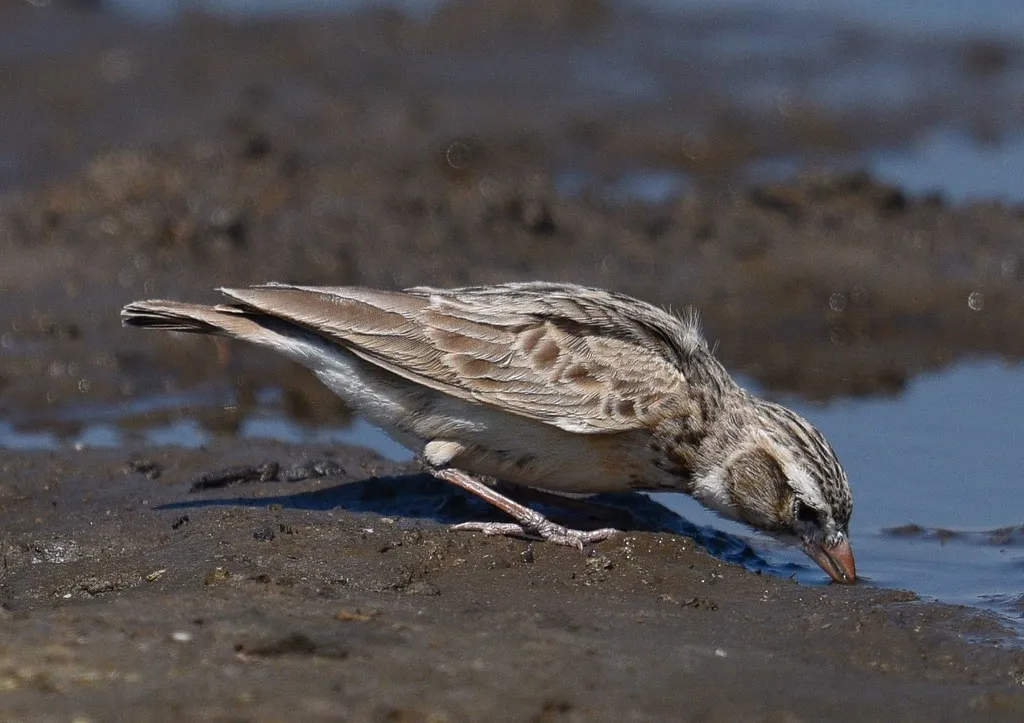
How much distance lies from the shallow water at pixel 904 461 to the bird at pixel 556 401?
1.59 feet

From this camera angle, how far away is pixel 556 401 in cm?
808

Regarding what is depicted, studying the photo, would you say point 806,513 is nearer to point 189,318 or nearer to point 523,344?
point 523,344

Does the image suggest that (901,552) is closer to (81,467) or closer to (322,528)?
(322,528)

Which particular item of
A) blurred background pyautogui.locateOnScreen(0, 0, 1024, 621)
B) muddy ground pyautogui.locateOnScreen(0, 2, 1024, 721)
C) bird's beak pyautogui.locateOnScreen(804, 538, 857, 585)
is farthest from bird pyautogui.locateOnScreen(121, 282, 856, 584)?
blurred background pyautogui.locateOnScreen(0, 0, 1024, 621)

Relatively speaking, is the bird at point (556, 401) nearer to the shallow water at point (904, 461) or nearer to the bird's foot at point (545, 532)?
the bird's foot at point (545, 532)

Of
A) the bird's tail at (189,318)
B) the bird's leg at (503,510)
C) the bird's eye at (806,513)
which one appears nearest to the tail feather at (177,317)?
the bird's tail at (189,318)

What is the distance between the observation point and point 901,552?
8719 millimetres

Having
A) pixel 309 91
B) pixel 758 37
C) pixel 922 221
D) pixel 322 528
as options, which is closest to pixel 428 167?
pixel 309 91

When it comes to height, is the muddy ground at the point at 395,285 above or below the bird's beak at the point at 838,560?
above

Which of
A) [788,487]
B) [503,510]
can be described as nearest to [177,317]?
[503,510]

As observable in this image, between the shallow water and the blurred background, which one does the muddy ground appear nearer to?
the blurred background

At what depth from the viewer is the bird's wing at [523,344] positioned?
8062 mm

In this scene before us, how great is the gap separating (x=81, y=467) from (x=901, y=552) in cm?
464

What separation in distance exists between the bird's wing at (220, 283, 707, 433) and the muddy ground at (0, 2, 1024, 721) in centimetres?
72
